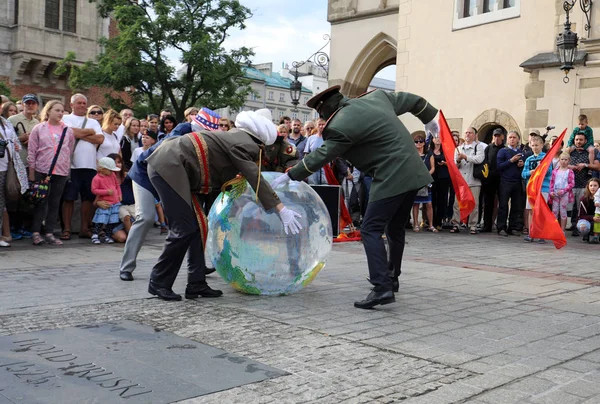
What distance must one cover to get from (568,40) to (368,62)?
10.7 meters

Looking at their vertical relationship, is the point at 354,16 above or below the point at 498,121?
above

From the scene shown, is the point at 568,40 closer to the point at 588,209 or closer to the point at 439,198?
the point at 588,209

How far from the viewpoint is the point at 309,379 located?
389cm

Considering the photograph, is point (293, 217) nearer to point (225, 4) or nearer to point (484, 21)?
point (484, 21)

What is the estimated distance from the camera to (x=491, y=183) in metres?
14.5

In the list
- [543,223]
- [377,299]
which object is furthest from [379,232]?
[543,223]

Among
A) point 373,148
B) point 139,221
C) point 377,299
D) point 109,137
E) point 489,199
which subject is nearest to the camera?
point 377,299

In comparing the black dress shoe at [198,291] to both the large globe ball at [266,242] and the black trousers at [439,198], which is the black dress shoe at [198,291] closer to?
the large globe ball at [266,242]

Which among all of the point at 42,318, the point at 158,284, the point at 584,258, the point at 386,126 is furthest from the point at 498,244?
the point at 42,318

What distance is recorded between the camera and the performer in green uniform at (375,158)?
601cm

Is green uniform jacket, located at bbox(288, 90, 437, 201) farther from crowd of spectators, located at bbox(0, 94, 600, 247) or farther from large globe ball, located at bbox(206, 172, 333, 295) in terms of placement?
crowd of spectators, located at bbox(0, 94, 600, 247)

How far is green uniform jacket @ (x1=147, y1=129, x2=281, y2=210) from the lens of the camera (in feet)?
19.4

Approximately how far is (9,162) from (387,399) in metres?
7.71

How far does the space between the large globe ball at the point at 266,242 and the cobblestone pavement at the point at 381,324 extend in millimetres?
192
